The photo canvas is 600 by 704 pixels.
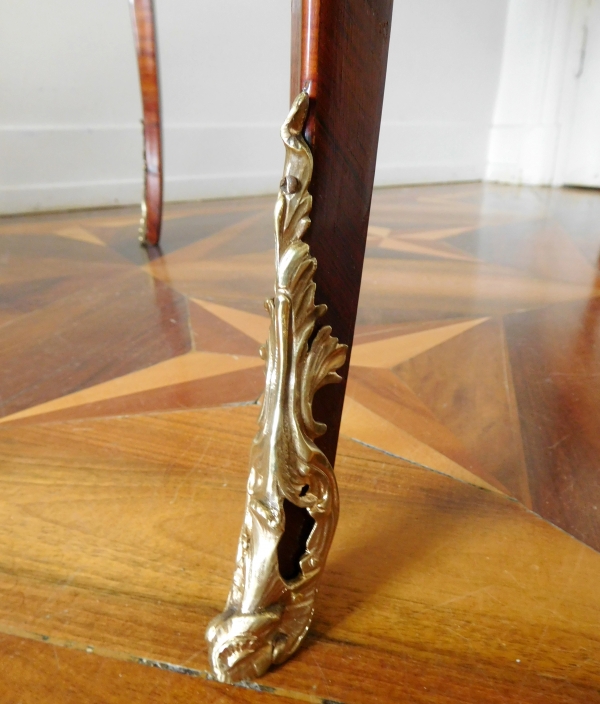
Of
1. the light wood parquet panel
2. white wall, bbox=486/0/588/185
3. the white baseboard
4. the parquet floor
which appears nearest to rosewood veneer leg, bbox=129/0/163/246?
the parquet floor

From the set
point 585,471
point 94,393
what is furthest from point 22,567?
point 585,471

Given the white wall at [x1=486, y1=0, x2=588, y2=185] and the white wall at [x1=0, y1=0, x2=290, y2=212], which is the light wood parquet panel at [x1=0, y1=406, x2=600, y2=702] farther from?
the white wall at [x1=486, y1=0, x2=588, y2=185]

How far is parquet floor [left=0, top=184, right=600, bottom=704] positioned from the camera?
25cm

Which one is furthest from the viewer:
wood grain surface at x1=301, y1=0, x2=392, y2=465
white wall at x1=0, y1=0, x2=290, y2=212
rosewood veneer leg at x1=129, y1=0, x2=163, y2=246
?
white wall at x1=0, y1=0, x2=290, y2=212

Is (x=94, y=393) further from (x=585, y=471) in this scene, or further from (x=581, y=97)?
(x=581, y=97)

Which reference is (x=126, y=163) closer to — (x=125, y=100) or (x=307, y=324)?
(x=125, y=100)

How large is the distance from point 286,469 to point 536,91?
214 centimetres

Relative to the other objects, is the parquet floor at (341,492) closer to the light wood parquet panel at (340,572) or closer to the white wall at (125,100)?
the light wood parquet panel at (340,572)

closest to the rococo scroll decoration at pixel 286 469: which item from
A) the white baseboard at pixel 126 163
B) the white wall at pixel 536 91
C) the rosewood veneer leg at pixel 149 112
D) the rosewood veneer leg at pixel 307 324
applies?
the rosewood veneer leg at pixel 307 324

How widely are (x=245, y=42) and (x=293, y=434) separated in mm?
1518

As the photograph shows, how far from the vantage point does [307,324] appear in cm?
22

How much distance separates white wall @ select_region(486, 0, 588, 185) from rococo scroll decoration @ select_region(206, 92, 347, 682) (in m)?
2.06

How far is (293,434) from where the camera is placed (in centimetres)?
23

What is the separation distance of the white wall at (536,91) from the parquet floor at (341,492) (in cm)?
140
